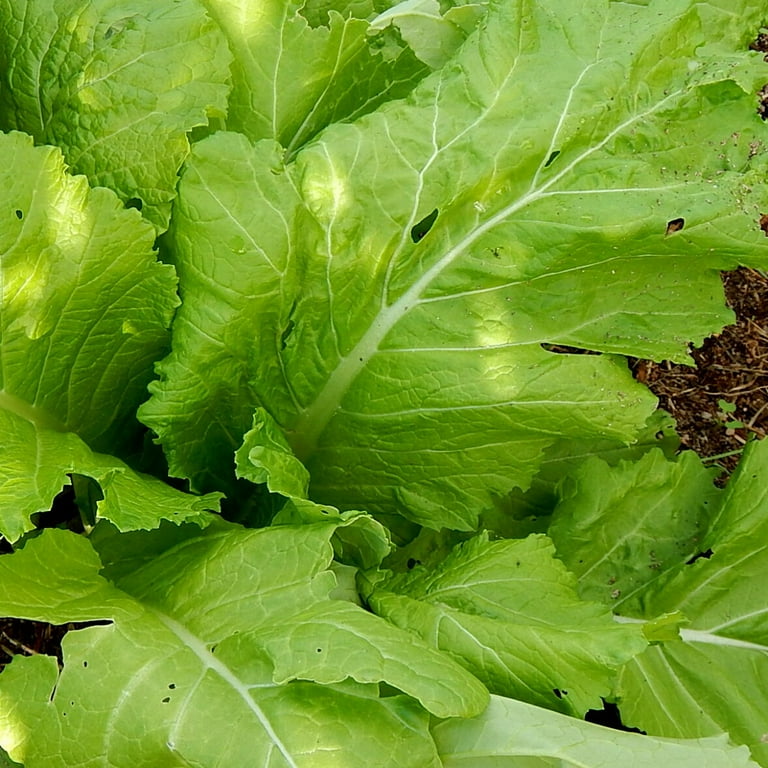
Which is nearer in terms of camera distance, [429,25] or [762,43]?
[429,25]

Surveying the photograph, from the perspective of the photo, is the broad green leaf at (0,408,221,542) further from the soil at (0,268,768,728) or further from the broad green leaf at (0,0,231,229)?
the soil at (0,268,768,728)

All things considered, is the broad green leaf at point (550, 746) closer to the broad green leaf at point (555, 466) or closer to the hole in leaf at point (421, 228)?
the broad green leaf at point (555, 466)

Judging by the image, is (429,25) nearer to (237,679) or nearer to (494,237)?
(494,237)

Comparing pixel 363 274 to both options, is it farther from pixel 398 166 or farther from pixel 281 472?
pixel 281 472

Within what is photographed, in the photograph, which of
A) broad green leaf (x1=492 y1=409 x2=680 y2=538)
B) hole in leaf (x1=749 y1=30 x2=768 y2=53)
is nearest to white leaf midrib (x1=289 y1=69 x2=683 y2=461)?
broad green leaf (x1=492 y1=409 x2=680 y2=538)

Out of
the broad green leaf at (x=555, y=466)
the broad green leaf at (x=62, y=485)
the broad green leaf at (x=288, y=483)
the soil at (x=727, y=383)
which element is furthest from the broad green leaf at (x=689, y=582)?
the broad green leaf at (x=62, y=485)

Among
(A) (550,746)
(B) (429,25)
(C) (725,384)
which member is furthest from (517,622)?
(C) (725,384)
